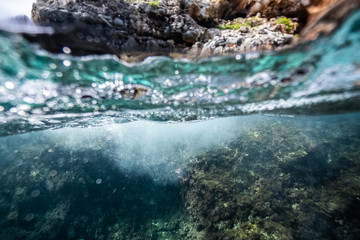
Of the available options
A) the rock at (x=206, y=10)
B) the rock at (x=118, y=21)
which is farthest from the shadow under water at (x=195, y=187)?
the rock at (x=118, y=21)

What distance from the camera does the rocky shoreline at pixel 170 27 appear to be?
454cm

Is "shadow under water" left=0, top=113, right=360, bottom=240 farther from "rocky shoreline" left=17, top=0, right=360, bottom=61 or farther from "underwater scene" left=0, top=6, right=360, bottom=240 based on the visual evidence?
"rocky shoreline" left=17, top=0, right=360, bottom=61

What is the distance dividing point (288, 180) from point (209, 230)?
6.58 m

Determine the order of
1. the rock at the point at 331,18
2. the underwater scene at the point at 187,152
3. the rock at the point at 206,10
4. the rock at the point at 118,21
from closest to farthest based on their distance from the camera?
the rock at the point at 331,18
the rock at the point at 118,21
the underwater scene at the point at 187,152
the rock at the point at 206,10

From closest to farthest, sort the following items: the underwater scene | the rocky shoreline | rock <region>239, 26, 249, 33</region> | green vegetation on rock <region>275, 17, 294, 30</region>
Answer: the rocky shoreline < the underwater scene < green vegetation on rock <region>275, 17, 294, 30</region> < rock <region>239, 26, 249, 33</region>

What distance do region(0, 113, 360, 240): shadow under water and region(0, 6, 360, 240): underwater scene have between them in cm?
9

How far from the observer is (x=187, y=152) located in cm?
1616

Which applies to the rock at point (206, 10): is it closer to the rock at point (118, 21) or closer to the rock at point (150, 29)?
the rock at point (150, 29)

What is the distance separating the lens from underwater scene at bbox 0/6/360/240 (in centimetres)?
570

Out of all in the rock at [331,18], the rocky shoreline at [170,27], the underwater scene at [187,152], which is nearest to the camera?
the rock at [331,18]

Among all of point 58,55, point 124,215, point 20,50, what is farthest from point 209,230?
point 20,50

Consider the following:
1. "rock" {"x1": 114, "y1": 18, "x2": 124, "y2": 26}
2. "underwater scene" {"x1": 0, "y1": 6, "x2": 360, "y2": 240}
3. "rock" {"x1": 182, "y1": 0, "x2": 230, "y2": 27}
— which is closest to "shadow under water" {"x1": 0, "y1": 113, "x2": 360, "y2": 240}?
"underwater scene" {"x1": 0, "y1": 6, "x2": 360, "y2": 240}

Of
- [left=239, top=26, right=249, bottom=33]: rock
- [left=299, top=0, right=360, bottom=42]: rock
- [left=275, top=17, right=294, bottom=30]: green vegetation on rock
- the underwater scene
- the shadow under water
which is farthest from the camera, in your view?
the shadow under water

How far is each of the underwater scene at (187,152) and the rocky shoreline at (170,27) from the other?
349 mm
